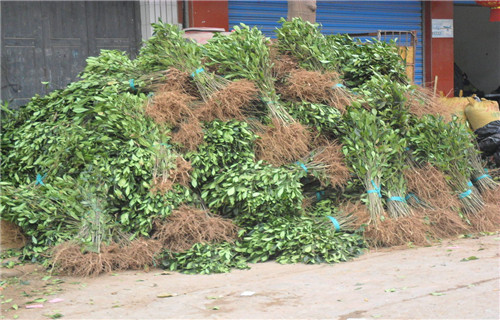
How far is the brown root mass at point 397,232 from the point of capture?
5.23 m

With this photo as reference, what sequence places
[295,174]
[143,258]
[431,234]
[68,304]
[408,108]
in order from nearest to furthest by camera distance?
1. [68,304]
2. [143,258]
3. [295,174]
4. [431,234]
5. [408,108]

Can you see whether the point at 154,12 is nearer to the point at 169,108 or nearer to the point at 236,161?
the point at 169,108

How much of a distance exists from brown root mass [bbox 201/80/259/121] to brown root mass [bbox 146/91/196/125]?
18cm

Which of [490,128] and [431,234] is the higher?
[490,128]

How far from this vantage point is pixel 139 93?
18.6 feet

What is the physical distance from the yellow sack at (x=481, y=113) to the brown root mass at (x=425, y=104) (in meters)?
2.41

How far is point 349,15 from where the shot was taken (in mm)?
10508

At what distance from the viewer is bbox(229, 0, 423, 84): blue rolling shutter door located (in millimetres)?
9406

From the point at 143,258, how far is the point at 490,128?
4.99 m

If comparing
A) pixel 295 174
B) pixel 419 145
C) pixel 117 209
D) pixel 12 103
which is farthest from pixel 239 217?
pixel 12 103

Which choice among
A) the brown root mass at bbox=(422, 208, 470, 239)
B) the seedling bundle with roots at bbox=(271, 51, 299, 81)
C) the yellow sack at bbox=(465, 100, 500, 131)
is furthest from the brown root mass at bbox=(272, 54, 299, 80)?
the yellow sack at bbox=(465, 100, 500, 131)

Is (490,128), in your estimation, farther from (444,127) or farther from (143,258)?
(143,258)

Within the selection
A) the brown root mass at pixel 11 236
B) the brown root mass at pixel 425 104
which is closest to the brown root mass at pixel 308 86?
the brown root mass at pixel 425 104

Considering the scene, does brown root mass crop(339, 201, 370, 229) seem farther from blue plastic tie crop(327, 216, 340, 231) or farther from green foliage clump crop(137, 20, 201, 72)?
green foliage clump crop(137, 20, 201, 72)
